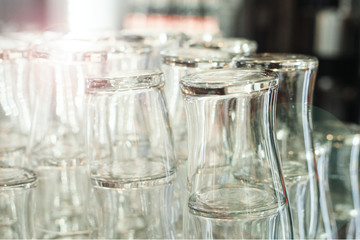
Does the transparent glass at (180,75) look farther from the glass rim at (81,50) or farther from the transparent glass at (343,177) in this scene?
the transparent glass at (343,177)

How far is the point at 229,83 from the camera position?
1.61 feet

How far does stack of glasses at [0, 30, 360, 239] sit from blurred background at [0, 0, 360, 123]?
243 centimetres

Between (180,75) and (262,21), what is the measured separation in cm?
376

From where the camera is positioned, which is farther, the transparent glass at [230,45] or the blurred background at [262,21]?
the blurred background at [262,21]

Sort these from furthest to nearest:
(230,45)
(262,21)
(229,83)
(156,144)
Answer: (262,21) < (230,45) < (156,144) < (229,83)

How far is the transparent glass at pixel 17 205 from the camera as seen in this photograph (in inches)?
23.2

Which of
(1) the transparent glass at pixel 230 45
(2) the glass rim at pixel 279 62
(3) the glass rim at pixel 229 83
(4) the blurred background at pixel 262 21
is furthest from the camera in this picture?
(4) the blurred background at pixel 262 21

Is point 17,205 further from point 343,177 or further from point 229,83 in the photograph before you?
point 343,177

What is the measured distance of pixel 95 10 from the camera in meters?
4.59

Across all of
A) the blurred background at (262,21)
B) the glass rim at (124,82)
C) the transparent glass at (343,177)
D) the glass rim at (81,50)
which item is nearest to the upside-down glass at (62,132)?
the glass rim at (81,50)

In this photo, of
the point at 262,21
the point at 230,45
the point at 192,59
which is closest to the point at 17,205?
the point at 192,59

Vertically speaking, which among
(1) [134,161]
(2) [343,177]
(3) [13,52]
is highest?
(3) [13,52]

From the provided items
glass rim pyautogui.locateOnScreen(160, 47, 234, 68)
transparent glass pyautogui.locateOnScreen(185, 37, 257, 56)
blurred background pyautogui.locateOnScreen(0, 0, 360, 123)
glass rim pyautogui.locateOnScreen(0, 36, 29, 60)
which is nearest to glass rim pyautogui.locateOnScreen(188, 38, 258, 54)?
transparent glass pyautogui.locateOnScreen(185, 37, 257, 56)

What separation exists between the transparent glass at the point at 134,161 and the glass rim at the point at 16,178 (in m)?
0.07
